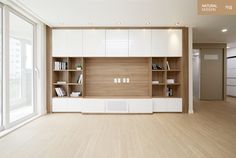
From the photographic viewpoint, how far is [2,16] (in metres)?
4.12

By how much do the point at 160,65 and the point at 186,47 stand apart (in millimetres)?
936

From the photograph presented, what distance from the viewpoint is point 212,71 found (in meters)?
9.38

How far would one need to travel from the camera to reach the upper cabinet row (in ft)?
19.5

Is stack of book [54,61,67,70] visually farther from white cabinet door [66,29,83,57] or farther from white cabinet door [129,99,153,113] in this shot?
white cabinet door [129,99,153,113]

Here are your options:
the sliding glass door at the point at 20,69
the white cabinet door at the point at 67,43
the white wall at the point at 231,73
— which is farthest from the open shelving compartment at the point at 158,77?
the white wall at the point at 231,73

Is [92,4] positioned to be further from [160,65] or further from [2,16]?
[160,65]

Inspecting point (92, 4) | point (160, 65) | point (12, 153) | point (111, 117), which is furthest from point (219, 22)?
point (12, 153)

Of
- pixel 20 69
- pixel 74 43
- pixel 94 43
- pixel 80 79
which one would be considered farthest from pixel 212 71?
pixel 20 69

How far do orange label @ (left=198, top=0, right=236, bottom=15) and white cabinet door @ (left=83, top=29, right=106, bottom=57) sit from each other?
3453mm

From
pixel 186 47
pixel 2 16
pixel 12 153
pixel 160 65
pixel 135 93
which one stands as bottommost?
pixel 12 153

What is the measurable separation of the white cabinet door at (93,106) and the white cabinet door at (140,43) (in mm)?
1676

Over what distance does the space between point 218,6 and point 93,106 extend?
4.09 meters

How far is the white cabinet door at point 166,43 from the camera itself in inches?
234

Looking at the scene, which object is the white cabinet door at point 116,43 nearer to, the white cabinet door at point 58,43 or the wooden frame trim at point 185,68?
the white cabinet door at point 58,43
